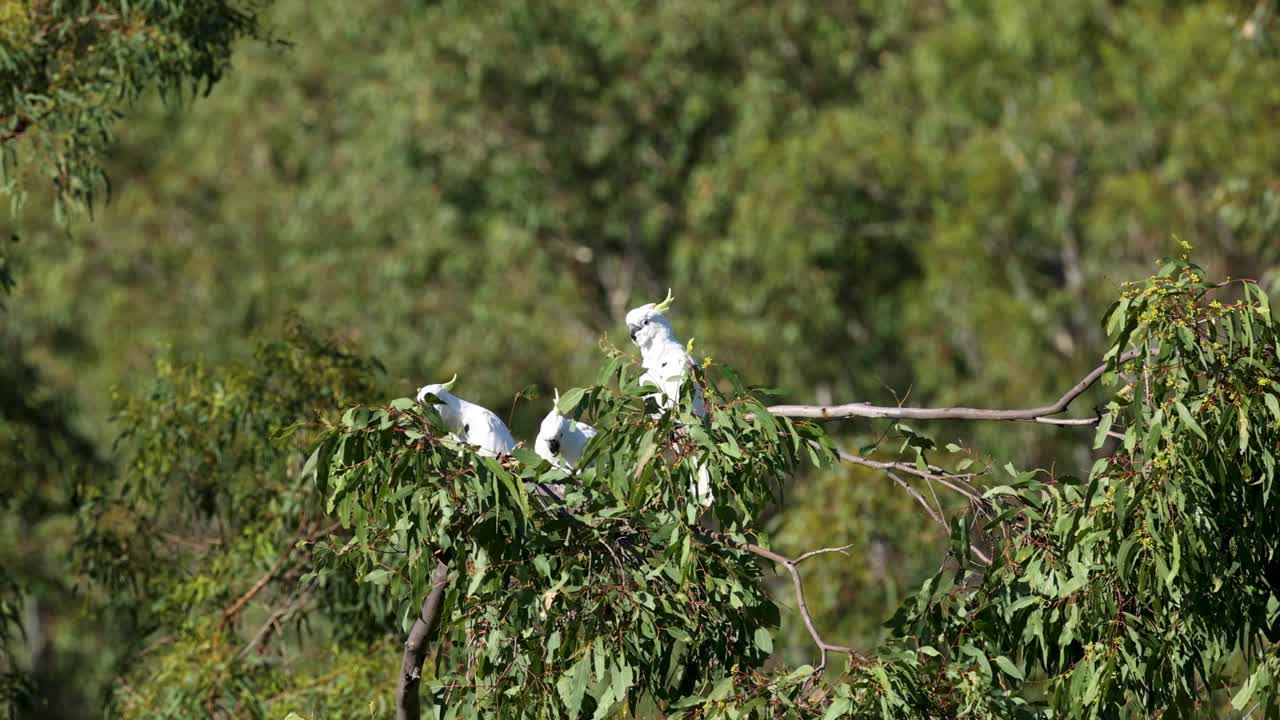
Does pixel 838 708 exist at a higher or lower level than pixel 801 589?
lower

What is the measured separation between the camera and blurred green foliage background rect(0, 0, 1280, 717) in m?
18.1

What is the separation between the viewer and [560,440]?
5.59 meters

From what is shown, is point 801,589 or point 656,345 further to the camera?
point 656,345

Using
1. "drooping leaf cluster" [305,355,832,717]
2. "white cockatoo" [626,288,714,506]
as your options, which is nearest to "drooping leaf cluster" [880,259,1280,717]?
"drooping leaf cluster" [305,355,832,717]

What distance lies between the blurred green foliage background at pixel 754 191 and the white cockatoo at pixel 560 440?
38.8 ft

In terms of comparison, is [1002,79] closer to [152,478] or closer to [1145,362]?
[152,478]

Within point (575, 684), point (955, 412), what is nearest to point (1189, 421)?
point (955, 412)

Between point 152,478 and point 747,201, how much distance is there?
9794 millimetres

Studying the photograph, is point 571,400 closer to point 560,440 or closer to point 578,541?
point 578,541

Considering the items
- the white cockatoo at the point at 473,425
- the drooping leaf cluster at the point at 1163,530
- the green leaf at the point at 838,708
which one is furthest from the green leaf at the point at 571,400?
the drooping leaf cluster at the point at 1163,530

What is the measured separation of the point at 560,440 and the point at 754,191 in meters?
12.9

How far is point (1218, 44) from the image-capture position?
56.8 ft

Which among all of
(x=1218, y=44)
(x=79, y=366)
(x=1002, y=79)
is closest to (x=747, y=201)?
(x=1002, y=79)

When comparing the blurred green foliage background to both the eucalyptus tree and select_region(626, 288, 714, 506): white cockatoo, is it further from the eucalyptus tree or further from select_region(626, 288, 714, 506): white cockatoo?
the eucalyptus tree
